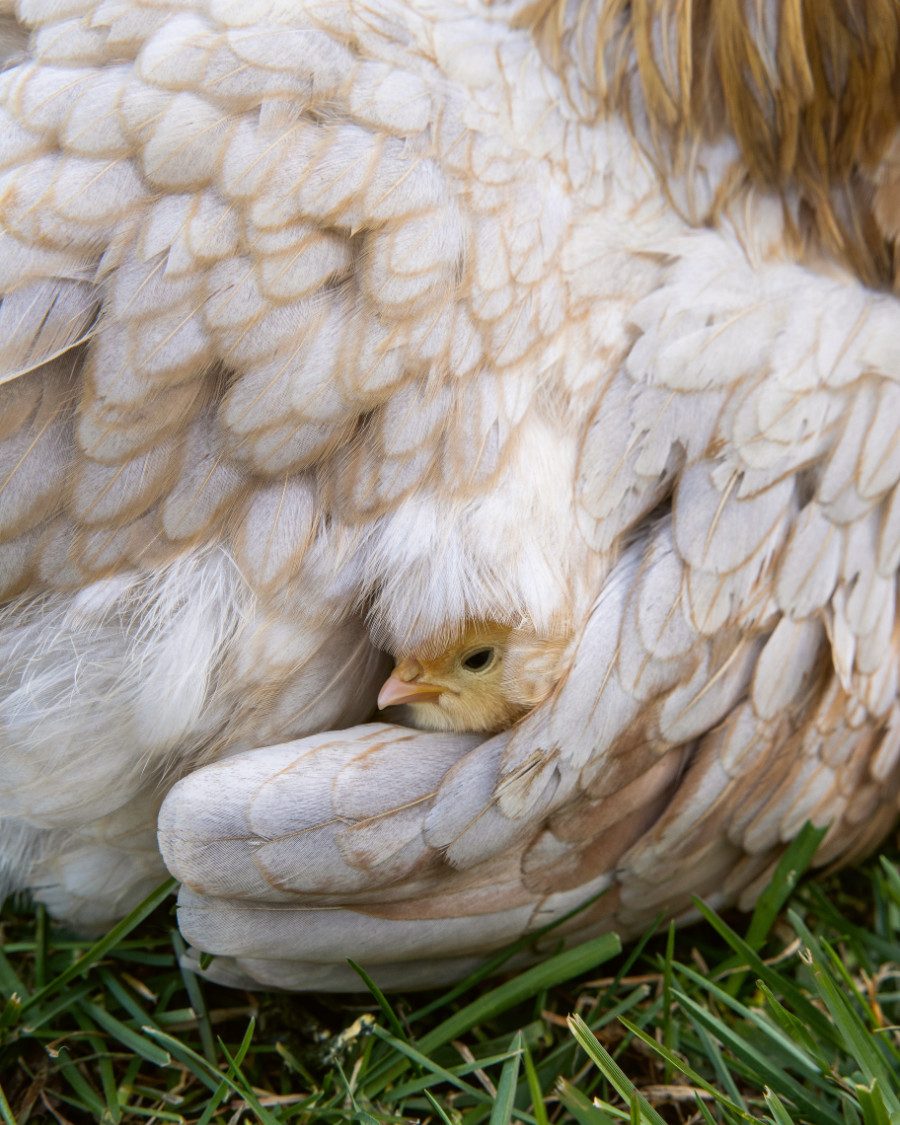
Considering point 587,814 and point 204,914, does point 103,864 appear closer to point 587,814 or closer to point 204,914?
point 204,914

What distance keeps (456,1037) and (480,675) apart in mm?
584

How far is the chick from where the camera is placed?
59.0 inches

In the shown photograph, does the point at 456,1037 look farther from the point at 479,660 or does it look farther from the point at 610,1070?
the point at 479,660

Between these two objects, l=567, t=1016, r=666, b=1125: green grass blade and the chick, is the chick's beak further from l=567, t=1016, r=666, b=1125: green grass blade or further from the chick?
l=567, t=1016, r=666, b=1125: green grass blade

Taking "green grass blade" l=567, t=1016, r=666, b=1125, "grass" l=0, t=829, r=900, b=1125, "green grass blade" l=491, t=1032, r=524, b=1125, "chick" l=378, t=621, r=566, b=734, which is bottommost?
"grass" l=0, t=829, r=900, b=1125

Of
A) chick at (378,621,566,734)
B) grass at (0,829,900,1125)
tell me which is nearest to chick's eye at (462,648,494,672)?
chick at (378,621,566,734)

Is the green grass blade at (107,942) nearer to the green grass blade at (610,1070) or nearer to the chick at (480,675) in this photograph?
the chick at (480,675)

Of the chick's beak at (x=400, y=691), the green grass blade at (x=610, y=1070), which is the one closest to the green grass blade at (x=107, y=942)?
the chick's beak at (x=400, y=691)

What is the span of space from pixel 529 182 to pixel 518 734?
71cm

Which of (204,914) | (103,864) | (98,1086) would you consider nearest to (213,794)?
(204,914)

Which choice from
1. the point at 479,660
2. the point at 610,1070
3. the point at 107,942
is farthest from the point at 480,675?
the point at 107,942

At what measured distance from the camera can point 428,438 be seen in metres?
1.47

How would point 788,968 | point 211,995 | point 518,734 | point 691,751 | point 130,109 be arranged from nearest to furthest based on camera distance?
1. point 130,109
2. point 518,734
3. point 691,751
4. point 211,995
5. point 788,968

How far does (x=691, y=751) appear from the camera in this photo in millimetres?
1635
